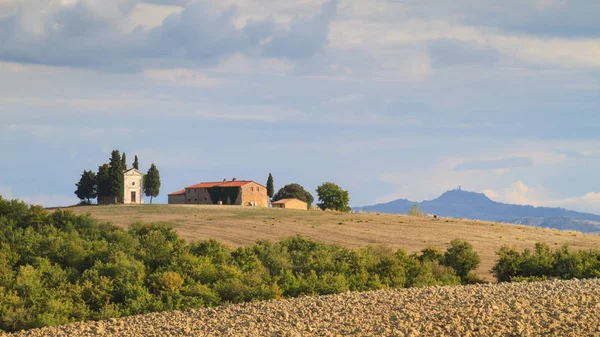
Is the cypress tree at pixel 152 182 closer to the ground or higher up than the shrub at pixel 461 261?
higher up

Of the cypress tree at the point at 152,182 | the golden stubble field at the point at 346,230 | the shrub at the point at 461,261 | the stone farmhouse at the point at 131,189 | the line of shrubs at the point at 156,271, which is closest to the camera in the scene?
the line of shrubs at the point at 156,271

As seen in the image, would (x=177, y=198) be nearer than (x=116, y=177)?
No

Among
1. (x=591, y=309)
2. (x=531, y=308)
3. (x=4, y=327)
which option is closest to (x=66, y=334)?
(x=4, y=327)

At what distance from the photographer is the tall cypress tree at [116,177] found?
87625 millimetres

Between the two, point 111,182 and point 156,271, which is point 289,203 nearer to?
point 111,182

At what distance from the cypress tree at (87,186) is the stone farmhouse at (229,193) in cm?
1231

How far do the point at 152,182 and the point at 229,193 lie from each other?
13433mm

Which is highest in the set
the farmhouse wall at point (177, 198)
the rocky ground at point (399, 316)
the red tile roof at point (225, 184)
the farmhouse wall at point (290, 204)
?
the red tile roof at point (225, 184)

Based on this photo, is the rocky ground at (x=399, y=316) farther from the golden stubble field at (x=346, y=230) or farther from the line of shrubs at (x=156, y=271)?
the golden stubble field at (x=346, y=230)

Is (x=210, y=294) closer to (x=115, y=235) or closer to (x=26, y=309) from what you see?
(x=26, y=309)

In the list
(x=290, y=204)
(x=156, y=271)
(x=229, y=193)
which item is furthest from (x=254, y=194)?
(x=156, y=271)

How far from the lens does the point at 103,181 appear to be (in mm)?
88812

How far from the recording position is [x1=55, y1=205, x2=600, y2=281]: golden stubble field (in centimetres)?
4528

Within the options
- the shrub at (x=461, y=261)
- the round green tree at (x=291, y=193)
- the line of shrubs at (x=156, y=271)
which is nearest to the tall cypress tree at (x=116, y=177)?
the round green tree at (x=291, y=193)
